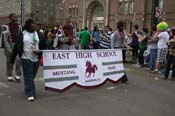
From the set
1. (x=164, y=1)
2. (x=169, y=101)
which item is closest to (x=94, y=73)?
(x=169, y=101)

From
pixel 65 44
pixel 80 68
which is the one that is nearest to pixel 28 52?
pixel 80 68

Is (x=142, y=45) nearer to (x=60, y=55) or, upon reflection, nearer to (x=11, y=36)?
(x=11, y=36)

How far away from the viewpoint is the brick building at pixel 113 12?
49594 mm

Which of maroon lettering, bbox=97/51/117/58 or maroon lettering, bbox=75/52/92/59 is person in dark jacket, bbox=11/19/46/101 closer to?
maroon lettering, bbox=75/52/92/59

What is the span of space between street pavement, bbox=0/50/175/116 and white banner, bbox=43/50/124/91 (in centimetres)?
26

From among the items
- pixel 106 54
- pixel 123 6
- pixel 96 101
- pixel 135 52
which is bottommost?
pixel 96 101

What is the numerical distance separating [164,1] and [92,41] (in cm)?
3186

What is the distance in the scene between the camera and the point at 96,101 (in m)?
8.03

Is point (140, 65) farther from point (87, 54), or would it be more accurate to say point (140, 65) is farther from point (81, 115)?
point (81, 115)

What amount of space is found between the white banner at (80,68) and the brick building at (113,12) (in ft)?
114

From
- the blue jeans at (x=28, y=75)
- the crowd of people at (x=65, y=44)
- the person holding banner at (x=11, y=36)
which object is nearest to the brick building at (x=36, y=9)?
the crowd of people at (x=65, y=44)

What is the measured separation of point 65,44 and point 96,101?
388 cm

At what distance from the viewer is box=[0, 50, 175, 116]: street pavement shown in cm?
705

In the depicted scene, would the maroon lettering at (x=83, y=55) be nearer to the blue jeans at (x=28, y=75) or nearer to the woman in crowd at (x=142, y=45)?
the blue jeans at (x=28, y=75)
